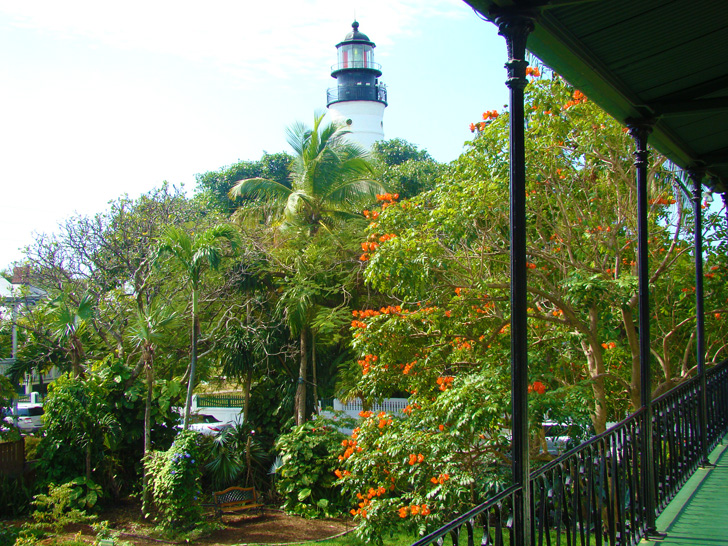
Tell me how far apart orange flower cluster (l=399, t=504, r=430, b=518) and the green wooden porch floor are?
2.85m

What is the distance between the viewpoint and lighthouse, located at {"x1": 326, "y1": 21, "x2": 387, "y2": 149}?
34.5 meters

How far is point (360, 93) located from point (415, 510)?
3047cm

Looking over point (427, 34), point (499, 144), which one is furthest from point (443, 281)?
point (427, 34)

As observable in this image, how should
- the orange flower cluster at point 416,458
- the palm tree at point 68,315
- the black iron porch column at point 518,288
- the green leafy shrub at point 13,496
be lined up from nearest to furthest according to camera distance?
the black iron porch column at point 518,288, the orange flower cluster at point 416,458, the palm tree at point 68,315, the green leafy shrub at point 13,496

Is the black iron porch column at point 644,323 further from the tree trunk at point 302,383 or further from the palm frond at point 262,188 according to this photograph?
the palm frond at point 262,188

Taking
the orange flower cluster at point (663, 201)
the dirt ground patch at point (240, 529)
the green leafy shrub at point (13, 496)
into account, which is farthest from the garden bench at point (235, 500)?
the orange flower cluster at point (663, 201)

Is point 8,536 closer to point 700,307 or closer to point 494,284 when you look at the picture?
point 494,284

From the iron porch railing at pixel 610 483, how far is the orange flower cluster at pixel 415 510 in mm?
2842

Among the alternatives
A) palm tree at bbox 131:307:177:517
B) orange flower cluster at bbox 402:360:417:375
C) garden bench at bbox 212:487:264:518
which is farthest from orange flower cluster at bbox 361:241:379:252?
garden bench at bbox 212:487:264:518

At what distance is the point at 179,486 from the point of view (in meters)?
9.91

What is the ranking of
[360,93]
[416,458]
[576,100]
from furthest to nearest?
[360,93], [576,100], [416,458]

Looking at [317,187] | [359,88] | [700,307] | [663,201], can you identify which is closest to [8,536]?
[700,307]

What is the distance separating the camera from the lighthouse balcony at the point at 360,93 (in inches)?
1358

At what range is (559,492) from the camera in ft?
9.22
